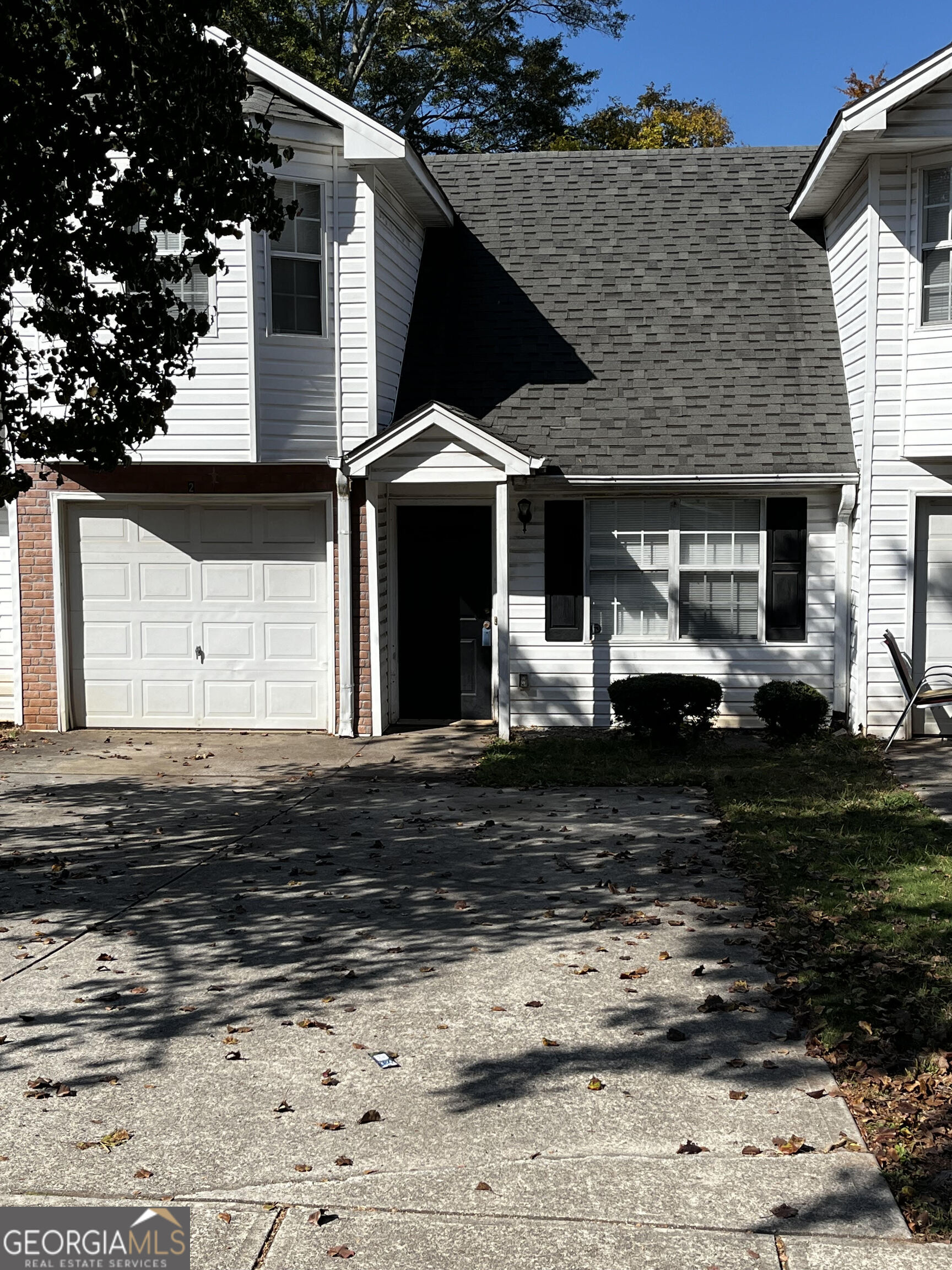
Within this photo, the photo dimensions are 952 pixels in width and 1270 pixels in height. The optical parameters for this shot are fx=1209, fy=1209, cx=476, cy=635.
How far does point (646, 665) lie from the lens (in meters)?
14.1

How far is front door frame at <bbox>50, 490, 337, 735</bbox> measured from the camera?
13852 mm

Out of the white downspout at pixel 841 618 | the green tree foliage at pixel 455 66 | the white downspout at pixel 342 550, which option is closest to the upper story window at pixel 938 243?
the white downspout at pixel 841 618

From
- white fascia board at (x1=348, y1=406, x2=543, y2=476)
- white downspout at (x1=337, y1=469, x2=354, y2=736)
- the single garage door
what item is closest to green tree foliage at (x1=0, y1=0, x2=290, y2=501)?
white fascia board at (x1=348, y1=406, x2=543, y2=476)

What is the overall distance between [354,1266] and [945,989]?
11.7 feet

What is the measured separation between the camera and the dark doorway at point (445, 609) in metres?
14.5

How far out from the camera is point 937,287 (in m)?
12.7

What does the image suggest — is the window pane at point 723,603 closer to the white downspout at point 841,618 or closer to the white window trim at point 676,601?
the white window trim at point 676,601

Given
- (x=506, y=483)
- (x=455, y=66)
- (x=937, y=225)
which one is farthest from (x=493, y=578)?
(x=455, y=66)

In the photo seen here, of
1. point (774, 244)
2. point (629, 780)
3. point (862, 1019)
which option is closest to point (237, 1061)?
point (862, 1019)

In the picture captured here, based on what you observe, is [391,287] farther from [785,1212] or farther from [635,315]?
[785,1212]

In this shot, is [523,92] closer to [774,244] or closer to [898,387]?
[774,244]

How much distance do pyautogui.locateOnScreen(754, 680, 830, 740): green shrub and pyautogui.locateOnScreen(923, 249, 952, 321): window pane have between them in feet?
13.6

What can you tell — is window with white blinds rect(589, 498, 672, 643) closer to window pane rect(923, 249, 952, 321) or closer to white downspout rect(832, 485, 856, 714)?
white downspout rect(832, 485, 856, 714)

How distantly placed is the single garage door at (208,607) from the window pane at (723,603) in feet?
14.2
